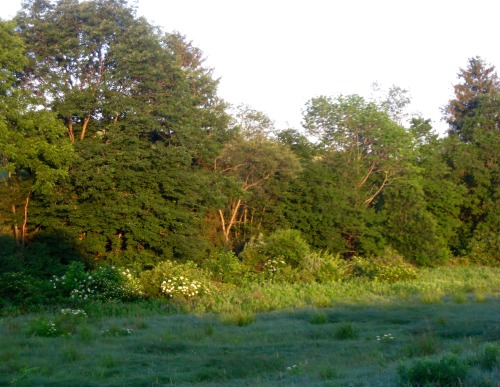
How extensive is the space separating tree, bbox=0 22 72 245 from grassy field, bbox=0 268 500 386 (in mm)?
7331

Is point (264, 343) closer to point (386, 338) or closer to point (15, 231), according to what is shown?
point (386, 338)

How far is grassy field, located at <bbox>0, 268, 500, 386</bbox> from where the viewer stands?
8578 mm

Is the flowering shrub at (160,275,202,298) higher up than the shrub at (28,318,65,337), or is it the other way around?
the flowering shrub at (160,275,202,298)

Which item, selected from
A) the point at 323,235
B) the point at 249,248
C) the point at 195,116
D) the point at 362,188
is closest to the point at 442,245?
the point at 362,188

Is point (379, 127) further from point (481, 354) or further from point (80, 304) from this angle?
point (481, 354)

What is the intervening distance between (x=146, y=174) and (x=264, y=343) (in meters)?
14.8

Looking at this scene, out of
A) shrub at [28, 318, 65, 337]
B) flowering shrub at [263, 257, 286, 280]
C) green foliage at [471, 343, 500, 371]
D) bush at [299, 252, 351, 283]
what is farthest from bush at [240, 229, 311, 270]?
green foliage at [471, 343, 500, 371]

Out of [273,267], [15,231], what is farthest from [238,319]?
[15,231]

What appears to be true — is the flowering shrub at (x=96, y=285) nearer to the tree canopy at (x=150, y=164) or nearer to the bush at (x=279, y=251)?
the tree canopy at (x=150, y=164)

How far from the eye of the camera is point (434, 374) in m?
7.20

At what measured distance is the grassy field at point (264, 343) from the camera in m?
8.58

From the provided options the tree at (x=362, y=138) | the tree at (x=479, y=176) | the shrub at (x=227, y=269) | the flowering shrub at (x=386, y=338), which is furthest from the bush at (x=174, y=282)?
the tree at (x=479, y=176)

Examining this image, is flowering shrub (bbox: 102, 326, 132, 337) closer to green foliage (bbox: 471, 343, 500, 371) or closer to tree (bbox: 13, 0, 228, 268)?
green foliage (bbox: 471, 343, 500, 371)

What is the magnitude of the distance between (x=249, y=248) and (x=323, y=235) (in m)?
5.06
